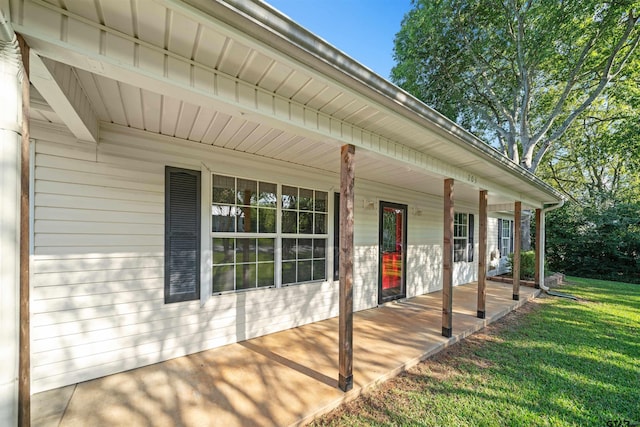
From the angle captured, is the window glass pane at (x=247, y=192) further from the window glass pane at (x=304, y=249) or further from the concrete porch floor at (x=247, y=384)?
the concrete porch floor at (x=247, y=384)

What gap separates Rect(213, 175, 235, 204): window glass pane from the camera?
3.31 metres

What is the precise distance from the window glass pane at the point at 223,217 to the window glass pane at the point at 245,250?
220mm

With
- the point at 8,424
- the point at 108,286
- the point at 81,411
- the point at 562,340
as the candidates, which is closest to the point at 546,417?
the point at 562,340

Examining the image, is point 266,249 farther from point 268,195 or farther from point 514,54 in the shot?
point 514,54

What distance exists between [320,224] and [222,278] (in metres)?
1.69

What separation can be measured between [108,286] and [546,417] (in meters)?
4.08

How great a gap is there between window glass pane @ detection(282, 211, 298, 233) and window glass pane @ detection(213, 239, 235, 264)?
2.63 feet

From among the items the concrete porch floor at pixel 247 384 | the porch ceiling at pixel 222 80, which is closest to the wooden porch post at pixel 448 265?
the concrete porch floor at pixel 247 384

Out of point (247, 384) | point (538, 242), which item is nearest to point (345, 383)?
point (247, 384)

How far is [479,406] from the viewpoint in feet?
7.88

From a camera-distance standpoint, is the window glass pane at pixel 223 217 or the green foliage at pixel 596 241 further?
the green foliage at pixel 596 241

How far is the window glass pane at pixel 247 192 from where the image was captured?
3502 millimetres

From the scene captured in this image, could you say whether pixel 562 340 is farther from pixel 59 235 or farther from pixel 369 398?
pixel 59 235

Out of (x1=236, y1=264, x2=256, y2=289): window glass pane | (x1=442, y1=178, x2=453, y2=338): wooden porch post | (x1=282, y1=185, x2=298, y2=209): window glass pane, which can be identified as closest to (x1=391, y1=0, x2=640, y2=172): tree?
(x1=442, y1=178, x2=453, y2=338): wooden porch post
